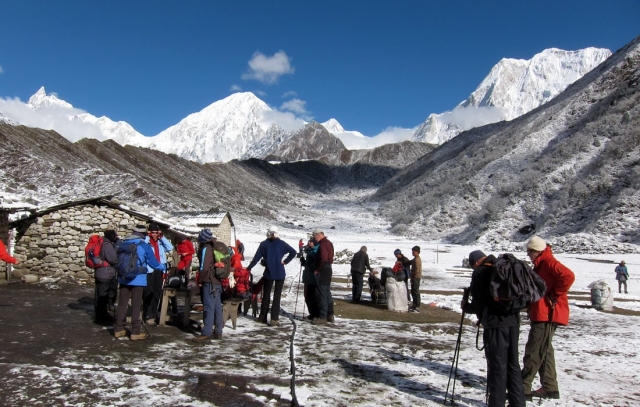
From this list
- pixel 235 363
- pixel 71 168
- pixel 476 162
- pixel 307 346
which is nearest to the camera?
pixel 235 363

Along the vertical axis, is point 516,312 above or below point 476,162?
below

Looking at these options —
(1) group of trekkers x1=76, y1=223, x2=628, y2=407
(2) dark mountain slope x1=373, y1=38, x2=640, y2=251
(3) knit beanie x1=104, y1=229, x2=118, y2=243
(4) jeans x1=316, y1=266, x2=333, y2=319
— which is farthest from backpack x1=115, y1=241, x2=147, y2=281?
(2) dark mountain slope x1=373, y1=38, x2=640, y2=251

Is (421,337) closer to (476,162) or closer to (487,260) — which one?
(487,260)

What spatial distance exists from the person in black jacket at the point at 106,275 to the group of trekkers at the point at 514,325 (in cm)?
596

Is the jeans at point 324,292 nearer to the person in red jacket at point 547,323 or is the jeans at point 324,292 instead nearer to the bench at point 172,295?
the bench at point 172,295

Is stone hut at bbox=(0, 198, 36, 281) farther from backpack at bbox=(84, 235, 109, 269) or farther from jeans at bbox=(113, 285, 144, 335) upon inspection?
jeans at bbox=(113, 285, 144, 335)

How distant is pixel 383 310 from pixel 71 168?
5898 centimetres

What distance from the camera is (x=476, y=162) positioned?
84938 millimetres

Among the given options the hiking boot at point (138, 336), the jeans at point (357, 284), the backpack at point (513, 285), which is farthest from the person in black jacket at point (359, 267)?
the backpack at point (513, 285)

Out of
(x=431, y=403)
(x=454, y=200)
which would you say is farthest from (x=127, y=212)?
(x=454, y=200)

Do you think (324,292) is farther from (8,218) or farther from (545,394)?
(8,218)

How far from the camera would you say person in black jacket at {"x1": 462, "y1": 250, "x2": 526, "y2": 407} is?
507 centimetres

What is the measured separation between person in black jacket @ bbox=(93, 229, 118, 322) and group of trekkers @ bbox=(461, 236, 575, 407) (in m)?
5.96

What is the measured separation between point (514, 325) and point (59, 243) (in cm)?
1375
